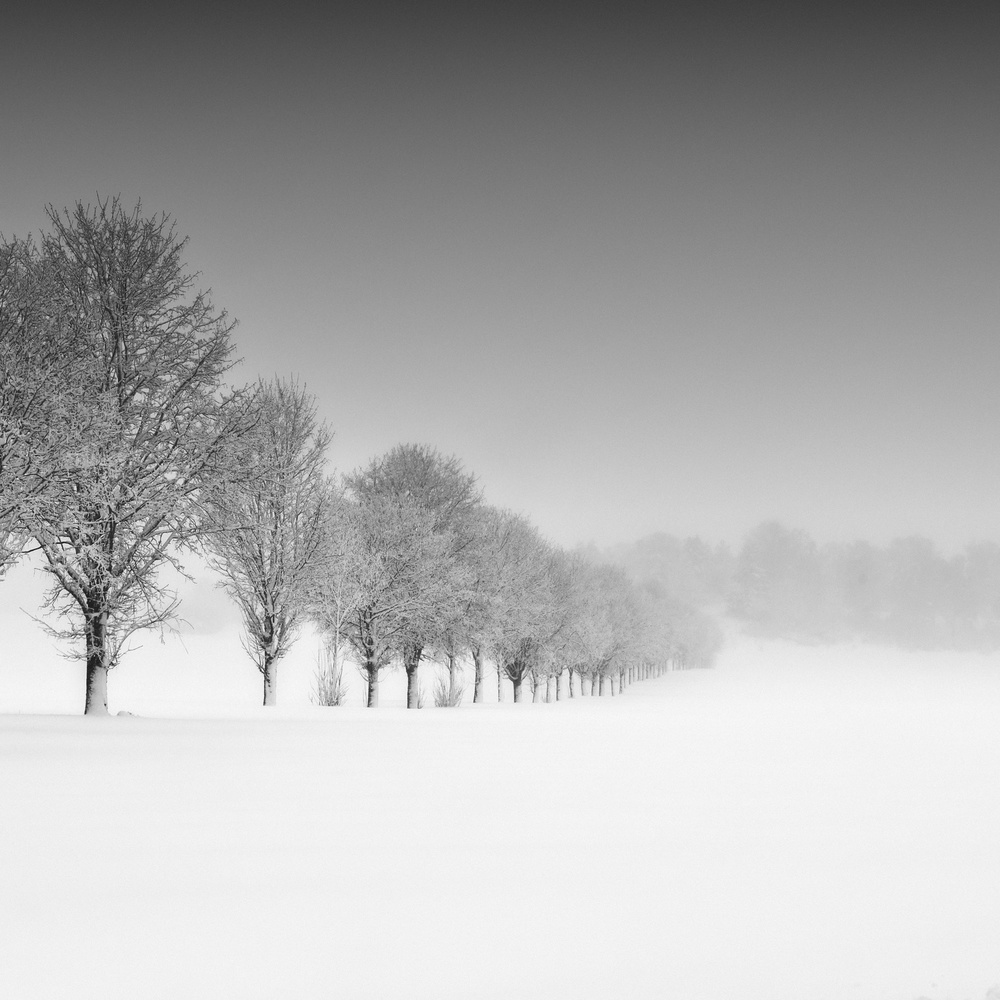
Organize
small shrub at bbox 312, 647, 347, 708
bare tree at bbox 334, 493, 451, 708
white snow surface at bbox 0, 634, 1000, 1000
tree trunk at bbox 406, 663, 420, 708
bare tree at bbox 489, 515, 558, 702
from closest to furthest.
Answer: white snow surface at bbox 0, 634, 1000, 1000
bare tree at bbox 334, 493, 451, 708
small shrub at bbox 312, 647, 347, 708
tree trunk at bbox 406, 663, 420, 708
bare tree at bbox 489, 515, 558, 702

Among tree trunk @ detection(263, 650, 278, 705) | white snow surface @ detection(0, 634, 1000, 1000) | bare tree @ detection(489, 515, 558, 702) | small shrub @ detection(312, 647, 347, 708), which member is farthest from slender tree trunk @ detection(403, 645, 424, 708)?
white snow surface @ detection(0, 634, 1000, 1000)

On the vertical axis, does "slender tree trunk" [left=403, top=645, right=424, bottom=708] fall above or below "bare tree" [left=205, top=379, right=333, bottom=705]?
below

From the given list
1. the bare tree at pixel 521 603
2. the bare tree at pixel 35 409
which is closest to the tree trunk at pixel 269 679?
the bare tree at pixel 521 603

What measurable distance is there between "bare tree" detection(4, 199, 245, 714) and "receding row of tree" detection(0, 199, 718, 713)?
4cm

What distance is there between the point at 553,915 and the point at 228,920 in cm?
180

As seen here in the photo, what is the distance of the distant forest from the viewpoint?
125m

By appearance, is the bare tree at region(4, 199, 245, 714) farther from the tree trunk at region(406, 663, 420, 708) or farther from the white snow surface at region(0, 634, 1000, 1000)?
the tree trunk at region(406, 663, 420, 708)

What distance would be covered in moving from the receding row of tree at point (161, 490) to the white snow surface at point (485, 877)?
17.4ft

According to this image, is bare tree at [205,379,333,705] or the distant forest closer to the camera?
bare tree at [205,379,333,705]

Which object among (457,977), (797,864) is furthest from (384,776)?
(457,977)

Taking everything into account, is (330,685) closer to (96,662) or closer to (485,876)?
(96,662)

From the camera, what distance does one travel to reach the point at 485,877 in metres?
5.17

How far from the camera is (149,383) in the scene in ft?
55.6

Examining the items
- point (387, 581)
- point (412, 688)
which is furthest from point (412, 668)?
point (387, 581)
